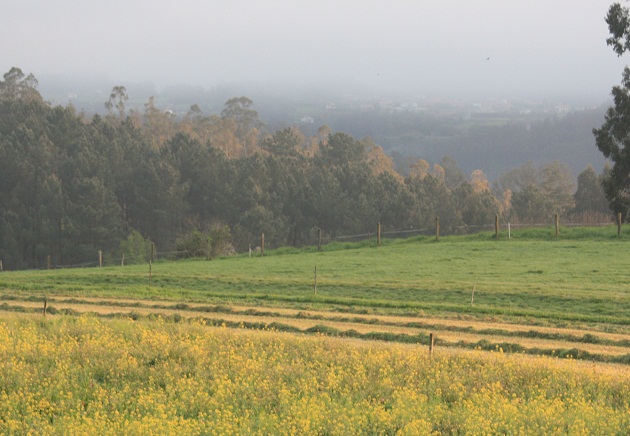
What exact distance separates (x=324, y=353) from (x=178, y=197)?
7342 cm

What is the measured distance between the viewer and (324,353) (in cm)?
2130

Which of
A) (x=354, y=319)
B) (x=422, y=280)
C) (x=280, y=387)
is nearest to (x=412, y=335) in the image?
(x=354, y=319)

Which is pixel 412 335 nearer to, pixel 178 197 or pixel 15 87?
pixel 178 197

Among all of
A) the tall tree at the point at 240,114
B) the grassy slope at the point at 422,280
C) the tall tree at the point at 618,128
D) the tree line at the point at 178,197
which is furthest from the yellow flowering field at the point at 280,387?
the tall tree at the point at 240,114

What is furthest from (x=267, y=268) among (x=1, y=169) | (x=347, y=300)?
(x=1, y=169)

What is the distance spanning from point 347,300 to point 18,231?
6253 cm

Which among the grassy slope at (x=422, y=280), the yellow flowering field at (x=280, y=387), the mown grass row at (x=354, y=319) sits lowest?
the yellow flowering field at (x=280, y=387)

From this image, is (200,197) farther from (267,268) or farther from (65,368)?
(65,368)

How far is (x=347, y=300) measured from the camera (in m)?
31.7

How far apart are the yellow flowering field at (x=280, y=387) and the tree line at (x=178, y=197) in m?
54.9

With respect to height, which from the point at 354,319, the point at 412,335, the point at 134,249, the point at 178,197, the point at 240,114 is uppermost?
the point at 240,114

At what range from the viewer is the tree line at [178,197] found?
279 feet

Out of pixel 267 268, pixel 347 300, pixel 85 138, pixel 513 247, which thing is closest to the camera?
pixel 347 300

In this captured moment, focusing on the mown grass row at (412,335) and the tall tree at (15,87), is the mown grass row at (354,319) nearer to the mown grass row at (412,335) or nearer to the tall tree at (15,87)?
the mown grass row at (412,335)
